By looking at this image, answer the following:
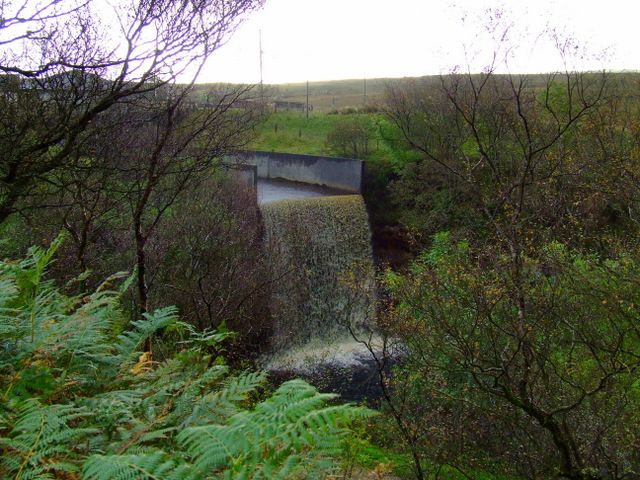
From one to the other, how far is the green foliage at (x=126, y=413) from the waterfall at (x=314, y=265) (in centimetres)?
1370

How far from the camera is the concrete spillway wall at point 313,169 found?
23641 millimetres

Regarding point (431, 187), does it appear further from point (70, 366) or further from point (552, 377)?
point (70, 366)

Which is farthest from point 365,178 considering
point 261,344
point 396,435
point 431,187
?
point 396,435

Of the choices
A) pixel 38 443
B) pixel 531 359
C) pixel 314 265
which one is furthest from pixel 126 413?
pixel 314 265

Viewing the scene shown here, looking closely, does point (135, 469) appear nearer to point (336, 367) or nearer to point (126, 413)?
point (126, 413)

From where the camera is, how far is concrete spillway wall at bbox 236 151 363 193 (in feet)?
77.6

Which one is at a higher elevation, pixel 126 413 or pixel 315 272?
pixel 126 413

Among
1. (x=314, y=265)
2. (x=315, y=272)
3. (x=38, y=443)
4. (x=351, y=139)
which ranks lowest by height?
(x=315, y=272)

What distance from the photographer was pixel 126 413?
2.08 m

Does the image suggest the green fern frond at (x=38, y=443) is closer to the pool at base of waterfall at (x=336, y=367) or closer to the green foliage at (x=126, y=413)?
the green foliage at (x=126, y=413)

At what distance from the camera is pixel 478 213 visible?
1720cm

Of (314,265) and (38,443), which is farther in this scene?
(314,265)

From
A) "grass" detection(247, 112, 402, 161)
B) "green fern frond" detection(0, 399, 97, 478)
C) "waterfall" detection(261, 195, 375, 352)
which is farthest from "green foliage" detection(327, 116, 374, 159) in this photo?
"green fern frond" detection(0, 399, 97, 478)

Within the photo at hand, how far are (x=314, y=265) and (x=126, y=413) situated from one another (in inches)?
666
